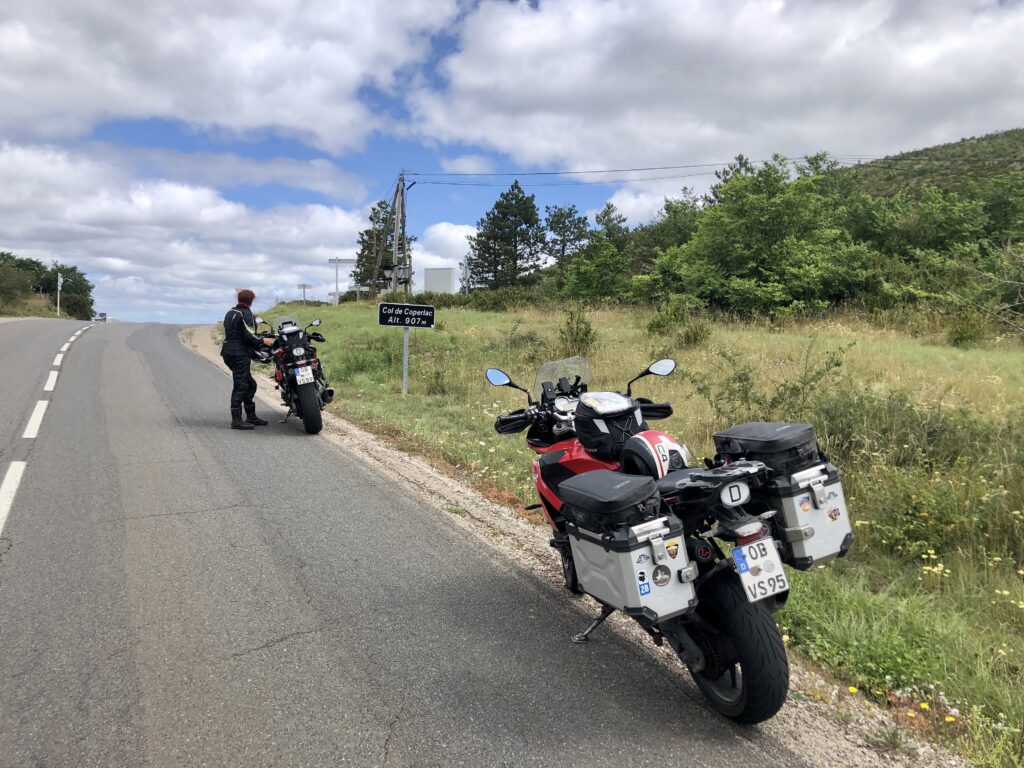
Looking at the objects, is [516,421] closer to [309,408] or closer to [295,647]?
[295,647]

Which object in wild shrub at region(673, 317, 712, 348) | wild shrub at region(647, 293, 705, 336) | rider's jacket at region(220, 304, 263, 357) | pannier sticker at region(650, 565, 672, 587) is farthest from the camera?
wild shrub at region(647, 293, 705, 336)

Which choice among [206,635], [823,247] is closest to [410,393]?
[206,635]

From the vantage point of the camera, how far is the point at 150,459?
23.0 ft

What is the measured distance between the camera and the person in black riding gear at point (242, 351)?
29.6 feet

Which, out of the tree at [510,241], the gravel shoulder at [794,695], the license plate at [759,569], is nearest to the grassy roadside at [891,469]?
the gravel shoulder at [794,695]

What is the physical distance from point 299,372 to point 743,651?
745cm

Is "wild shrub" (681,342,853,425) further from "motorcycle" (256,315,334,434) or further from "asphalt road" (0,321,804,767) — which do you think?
"motorcycle" (256,315,334,434)

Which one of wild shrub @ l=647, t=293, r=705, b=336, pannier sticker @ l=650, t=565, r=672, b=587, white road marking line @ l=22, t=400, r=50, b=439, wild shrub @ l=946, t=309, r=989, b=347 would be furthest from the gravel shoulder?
wild shrub @ l=946, t=309, r=989, b=347

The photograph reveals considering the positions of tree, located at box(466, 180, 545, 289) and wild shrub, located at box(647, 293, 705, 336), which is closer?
wild shrub, located at box(647, 293, 705, 336)

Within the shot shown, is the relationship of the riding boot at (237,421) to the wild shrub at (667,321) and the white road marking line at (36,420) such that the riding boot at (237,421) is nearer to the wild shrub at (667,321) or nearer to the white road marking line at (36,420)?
the white road marking line at (36,420)

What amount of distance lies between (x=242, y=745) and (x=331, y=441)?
6.06 m

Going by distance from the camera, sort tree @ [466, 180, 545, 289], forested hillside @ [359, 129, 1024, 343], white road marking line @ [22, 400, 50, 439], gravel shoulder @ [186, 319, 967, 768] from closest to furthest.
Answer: gravel shoulder @ [186, 319, 967, 768]
white road marking line @ [22, 400, 50, 439]
forested hillside @ [359, 129, 1024, 343]
tree @ [466, 180, 545, 289]

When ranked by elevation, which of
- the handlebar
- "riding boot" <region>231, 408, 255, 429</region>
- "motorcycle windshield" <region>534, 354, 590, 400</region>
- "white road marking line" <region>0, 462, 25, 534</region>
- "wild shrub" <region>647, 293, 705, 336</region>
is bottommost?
"white road marking line" <region>0, 462, 25, 534</region>

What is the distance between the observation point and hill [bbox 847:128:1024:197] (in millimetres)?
47688
